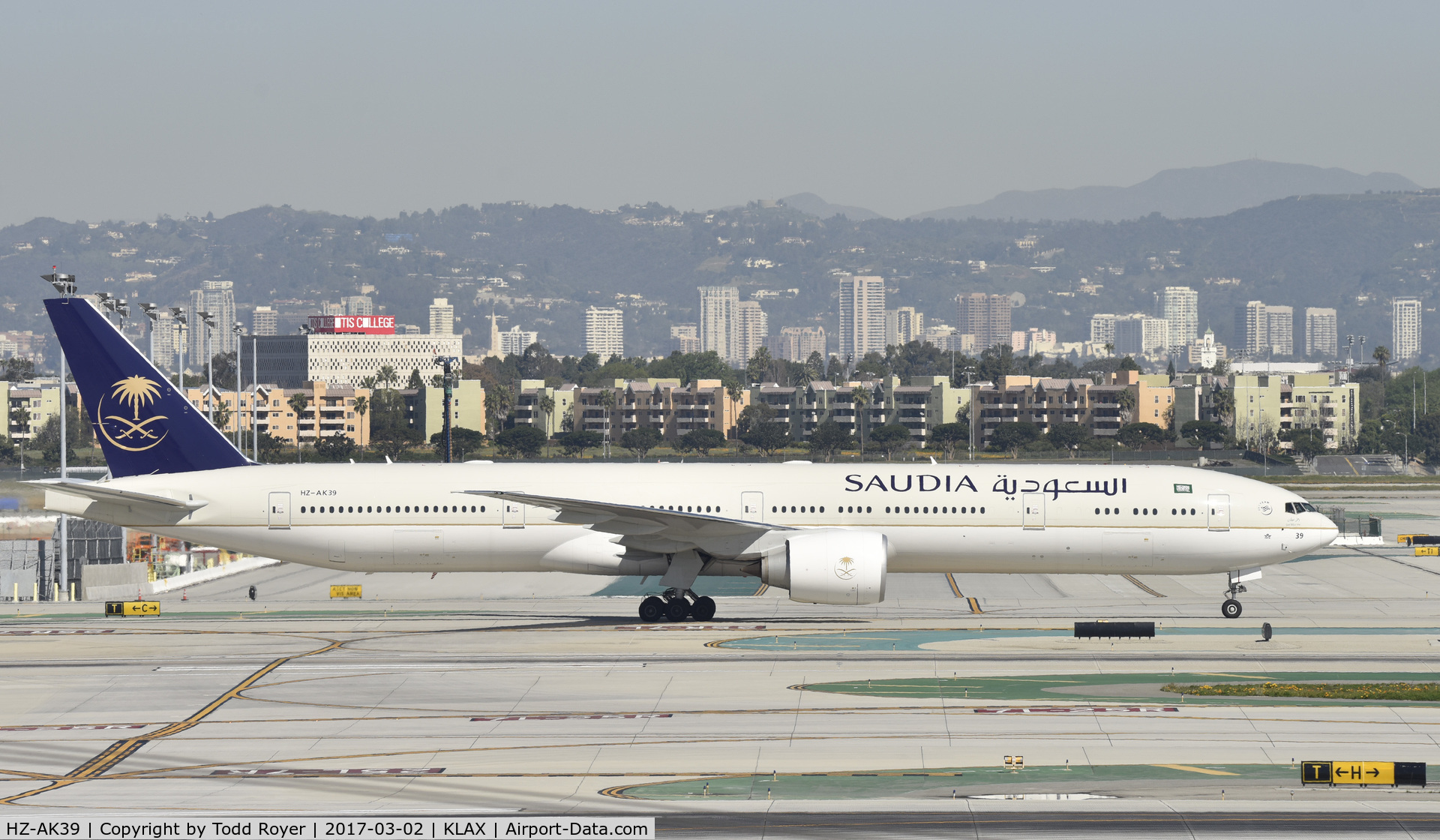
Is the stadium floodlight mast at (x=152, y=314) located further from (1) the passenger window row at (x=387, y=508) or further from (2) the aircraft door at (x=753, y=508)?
(2) the aircraft door at (x=753, y=508)

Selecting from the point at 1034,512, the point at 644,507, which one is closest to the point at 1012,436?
the point at 1034,512

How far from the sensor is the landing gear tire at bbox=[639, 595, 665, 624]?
3719 cm

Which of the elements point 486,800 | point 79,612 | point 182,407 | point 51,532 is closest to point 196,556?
point 51,532

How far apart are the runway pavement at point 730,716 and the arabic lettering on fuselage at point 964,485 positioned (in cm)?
360

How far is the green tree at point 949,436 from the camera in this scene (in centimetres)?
17975

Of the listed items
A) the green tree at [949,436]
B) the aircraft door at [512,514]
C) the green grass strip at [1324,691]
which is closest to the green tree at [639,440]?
the green tree at [949,436]

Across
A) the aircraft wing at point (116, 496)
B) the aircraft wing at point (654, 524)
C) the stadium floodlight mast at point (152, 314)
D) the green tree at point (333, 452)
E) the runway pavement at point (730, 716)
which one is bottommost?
the runway pavement at point (730, 716)

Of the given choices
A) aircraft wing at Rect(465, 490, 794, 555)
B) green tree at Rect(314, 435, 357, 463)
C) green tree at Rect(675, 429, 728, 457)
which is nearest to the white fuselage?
aircraft wing at Rect(465, 490, 794, 555)

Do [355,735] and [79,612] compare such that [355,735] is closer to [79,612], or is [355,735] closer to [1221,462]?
[79,612]

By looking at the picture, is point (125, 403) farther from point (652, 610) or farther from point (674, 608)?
point (674, 608)

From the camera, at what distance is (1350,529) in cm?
7225

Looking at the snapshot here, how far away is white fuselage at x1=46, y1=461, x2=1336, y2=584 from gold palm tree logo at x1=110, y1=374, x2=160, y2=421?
2.08m

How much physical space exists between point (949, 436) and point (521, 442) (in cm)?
5629

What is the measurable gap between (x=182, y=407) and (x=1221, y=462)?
323 ft
